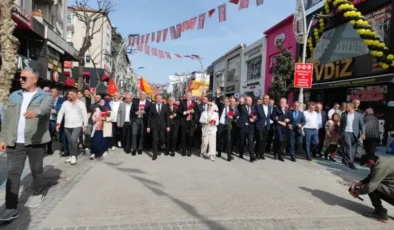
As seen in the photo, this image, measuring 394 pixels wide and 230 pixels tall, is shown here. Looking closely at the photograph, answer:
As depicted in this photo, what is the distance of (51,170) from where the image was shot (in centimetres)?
719

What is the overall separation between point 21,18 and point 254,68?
22.9 metres

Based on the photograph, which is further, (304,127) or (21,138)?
(304,127)

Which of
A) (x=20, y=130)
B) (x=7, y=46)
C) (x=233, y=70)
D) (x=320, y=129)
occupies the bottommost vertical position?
(x=320, y=129)

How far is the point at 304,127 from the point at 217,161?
3.25m

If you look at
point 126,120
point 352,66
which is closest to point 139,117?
point 126,120

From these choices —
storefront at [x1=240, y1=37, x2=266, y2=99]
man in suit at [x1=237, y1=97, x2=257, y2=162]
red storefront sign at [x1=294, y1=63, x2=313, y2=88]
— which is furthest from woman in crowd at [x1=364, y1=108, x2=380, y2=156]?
storefront at [x1=240, y1=37, x2=266, y2=99]

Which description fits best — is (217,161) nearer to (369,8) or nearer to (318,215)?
(318,215)

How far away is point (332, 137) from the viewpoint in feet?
34.1

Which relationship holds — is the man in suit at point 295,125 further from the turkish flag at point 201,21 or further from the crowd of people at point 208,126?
the turkish flag at point 201,21

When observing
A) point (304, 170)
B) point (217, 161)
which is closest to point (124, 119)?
point (217, 161)

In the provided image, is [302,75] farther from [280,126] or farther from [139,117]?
[139,117]

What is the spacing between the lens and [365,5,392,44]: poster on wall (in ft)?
46.3

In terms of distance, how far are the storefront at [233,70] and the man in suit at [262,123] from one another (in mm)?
27879

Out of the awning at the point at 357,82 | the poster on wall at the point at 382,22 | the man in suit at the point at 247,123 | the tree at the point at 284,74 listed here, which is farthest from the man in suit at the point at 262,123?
the tree at the point at 284,74
